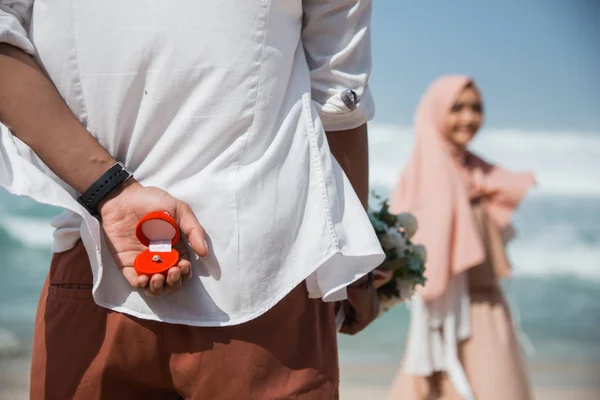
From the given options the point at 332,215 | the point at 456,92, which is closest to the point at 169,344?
the point at 332,215

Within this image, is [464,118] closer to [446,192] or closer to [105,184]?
[446,192]

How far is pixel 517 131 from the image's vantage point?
45.1ft

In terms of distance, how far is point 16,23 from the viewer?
1212 mm

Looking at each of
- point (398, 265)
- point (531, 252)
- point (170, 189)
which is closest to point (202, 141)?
point (170, 189)

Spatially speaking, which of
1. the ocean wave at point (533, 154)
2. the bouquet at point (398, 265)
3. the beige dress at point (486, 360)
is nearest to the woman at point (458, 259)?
the beige dress at point (486, 360)

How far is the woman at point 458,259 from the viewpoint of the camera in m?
4.98

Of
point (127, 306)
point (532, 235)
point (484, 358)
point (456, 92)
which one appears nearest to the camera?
point (127, 306)

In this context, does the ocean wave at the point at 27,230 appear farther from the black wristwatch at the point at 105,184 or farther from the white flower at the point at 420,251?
the black wristwatch at the point at 105,184

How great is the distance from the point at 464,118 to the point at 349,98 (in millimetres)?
4334

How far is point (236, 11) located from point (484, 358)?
4.07 m

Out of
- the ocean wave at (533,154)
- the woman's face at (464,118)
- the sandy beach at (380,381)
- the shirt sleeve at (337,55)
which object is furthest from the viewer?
the ocean wave at (533,154)

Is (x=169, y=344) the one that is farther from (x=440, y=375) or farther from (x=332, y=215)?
(x=440, y=375)

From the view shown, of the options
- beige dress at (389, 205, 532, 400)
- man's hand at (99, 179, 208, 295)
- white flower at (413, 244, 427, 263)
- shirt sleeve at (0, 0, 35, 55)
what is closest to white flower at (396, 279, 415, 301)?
white flower at (413, 244, 427, 263)

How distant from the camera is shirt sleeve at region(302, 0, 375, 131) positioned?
4.55 feet
